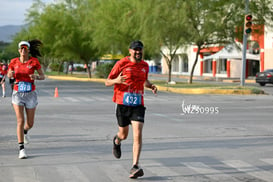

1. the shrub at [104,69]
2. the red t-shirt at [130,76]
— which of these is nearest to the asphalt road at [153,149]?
the red t-shirt at [130,76]

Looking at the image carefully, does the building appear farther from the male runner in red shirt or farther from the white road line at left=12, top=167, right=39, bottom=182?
the white road line at left=12, top=167, right=39, bottom=182

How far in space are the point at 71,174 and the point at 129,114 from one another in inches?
43.7

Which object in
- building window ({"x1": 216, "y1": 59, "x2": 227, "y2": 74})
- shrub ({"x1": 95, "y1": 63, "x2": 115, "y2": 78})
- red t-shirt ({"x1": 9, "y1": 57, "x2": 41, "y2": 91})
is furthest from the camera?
building window ({"x1": 216, "y1": 59, "x2": 227, "y2": 74})

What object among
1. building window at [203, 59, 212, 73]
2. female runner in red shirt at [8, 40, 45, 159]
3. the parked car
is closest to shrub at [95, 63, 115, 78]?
the parked car

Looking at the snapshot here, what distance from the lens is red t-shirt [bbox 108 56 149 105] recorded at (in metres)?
A: 7.28

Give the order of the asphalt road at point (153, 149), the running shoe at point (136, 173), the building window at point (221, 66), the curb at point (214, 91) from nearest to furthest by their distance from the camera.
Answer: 1. the running shoe at point (136, 173)
2. the asphalt road at point (153, 149)
3. the curb at point (214, 91)
4. the building window at point (221, 66)

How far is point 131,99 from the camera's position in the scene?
727 centimetres

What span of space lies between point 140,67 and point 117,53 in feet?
129

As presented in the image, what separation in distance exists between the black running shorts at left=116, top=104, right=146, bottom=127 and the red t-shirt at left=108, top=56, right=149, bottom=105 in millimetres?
93

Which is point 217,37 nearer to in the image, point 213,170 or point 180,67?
point 213,170

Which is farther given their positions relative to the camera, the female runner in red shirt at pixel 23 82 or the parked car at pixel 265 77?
the parked car at pixel 265 77

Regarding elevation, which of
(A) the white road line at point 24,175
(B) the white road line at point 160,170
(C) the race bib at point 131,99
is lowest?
(B) the white road line at point 160,170

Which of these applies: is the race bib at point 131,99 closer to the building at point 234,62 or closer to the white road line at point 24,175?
the white road line at point 24,175

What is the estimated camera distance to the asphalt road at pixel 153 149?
723 cm
